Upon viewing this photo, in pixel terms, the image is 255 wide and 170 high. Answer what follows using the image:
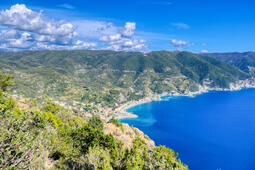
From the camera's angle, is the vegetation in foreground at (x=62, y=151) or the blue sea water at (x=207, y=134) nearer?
the vegetation in foreground at (x=62, y=151)

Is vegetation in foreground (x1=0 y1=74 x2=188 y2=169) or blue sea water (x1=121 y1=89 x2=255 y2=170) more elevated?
vegetation in foreground (x1=0 y1=74 x2=188 y2=169)

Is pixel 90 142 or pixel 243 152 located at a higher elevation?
pixel 90 142

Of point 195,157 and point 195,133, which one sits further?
point 195,133

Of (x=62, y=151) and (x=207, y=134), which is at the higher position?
(x=62, y=151)

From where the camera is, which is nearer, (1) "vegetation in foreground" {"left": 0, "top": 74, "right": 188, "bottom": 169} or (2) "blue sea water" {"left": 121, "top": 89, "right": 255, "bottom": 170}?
(1) "vegetation in foreground" {"left": 0, "top": 74, "right": 188, "bottom": 169}

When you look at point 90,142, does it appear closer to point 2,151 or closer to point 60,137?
point 60,137

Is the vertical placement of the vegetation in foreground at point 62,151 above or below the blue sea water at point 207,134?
above

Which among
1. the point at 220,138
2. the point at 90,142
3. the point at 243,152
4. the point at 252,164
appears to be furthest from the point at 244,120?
the point at 90,142

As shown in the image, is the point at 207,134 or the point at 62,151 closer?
the point at 62,151
